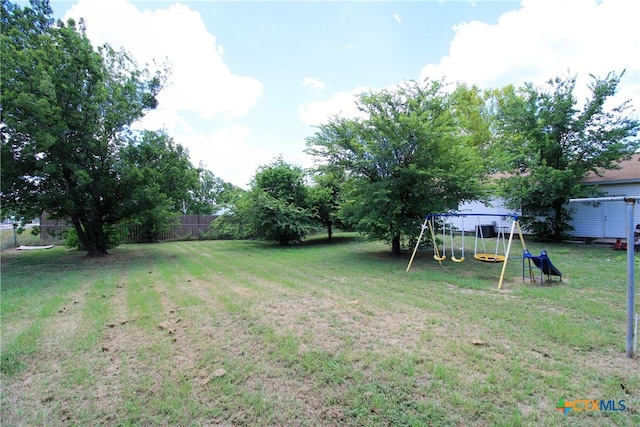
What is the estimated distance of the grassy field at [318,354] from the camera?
7.07ft

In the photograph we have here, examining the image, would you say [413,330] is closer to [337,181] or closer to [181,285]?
[181,285]

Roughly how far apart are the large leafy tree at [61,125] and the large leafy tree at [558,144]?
43.0ft

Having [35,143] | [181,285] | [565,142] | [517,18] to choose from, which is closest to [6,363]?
[181,285]

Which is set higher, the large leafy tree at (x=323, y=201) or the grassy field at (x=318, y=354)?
the large leafy tree at (x=323, y=201)

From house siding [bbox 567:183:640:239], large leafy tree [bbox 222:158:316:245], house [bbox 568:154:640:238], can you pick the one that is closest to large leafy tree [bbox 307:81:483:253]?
large leafy tree [bbox 222:158:316:245]

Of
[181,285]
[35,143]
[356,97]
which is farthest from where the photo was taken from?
[356,97]

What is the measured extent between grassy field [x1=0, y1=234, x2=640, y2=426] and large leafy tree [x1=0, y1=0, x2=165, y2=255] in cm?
407

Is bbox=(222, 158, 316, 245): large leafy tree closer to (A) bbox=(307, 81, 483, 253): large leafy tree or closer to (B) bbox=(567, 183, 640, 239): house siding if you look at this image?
(A) bbox=(307, 81, 483, 253): large leafy tree

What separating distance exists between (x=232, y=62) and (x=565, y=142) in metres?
13.3

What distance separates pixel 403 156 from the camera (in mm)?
8547

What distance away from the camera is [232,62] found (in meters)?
11.6

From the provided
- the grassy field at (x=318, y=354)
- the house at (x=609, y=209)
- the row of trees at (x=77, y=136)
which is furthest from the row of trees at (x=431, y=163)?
the row of trees at (x=77, y=136)

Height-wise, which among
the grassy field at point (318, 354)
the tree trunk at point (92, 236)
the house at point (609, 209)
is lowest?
the grassy field at point (318, 354)

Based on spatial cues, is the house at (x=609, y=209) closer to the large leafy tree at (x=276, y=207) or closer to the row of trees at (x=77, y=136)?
the large leafy tree at (x=276, y=207)
